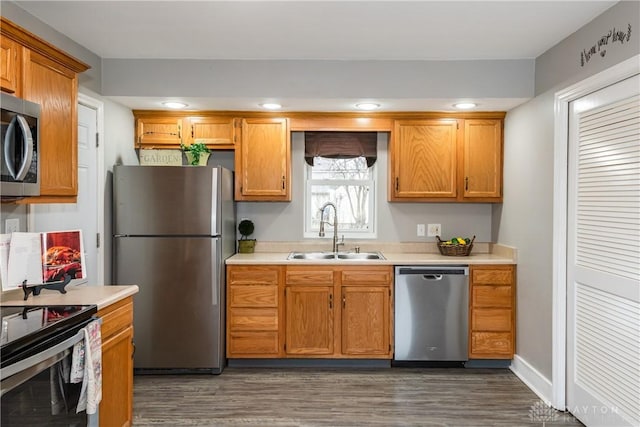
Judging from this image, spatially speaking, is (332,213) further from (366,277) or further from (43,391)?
(43,391)

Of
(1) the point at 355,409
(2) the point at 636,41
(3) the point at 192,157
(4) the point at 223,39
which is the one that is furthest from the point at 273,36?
(1) the point at 355,409

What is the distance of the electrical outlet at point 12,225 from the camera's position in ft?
7.57

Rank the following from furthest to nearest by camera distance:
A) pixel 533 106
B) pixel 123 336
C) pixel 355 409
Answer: pixel 533 106 < pixel 355 409 < pixel 123 336

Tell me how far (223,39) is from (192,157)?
106cm

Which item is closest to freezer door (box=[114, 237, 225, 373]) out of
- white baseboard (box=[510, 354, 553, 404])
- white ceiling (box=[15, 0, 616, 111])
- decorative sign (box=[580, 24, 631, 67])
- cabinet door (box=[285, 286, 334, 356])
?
cabinet door (box=[285, 286, 334, 356])

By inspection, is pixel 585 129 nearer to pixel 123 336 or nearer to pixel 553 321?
pixel 553 321

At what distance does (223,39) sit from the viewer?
298 centimetres

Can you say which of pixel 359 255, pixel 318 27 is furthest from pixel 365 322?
pixel 318 27

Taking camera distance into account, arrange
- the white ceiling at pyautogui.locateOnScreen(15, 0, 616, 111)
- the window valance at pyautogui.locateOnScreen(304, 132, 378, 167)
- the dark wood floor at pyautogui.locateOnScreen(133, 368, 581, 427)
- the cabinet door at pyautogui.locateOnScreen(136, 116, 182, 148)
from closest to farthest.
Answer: the white ceiling at pyautogui.locateOnScreen(15, 0, 616, 111), the dark wood floor at pyautogui.locateOnScreen(133, 368, 581, 427), the cabinet door at pyautogui.locateOnScreen(136, 116, 182, 148), the window valance at pyautogui.locateOnScreen(304, 132, 378, 167)

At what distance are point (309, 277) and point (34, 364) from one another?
7.24 feet

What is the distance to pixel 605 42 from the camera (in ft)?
8.13

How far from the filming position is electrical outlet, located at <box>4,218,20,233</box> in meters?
2.31

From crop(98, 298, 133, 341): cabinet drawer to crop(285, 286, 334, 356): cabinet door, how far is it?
1.42 metres

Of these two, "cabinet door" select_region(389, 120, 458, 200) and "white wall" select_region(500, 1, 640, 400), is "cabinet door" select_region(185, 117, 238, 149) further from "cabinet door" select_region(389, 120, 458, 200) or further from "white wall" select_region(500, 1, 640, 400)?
"white wall" select_region(500, 1, 640, 400)
